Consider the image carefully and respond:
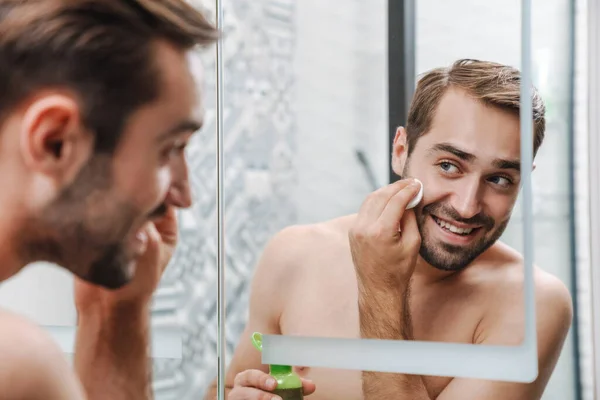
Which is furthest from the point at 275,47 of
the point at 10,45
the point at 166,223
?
the point at 10,45

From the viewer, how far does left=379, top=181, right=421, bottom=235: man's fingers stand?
4.58 feet

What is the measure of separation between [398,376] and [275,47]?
728mm

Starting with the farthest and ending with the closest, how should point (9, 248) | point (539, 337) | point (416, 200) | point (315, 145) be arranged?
1. point (9, 248)
2. point (315, 145)
3. point (416, 200)
4. point (539, 337)

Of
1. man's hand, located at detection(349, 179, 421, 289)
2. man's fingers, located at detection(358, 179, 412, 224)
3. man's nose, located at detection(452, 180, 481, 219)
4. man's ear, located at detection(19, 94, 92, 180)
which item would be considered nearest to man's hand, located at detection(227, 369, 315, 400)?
man's hand, located at detection(349, 179, 421, 289)

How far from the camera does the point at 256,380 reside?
1552mm

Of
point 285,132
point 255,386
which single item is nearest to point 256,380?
point 255,386

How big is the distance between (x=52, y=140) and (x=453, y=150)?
831 mm

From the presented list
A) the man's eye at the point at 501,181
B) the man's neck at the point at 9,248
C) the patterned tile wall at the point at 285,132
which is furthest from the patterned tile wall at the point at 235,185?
the man's eye at the point at 501,181

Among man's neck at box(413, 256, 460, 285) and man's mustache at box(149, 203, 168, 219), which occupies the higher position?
man's mustache at box(149, 203, 168, 219)

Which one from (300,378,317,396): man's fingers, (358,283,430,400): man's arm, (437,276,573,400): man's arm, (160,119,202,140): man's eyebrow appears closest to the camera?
(437,276,573,400): man's arm

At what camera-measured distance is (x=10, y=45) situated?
1.55 meters

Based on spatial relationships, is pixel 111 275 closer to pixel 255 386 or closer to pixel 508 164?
pixel 255 386

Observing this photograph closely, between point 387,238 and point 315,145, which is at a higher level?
point 315,145

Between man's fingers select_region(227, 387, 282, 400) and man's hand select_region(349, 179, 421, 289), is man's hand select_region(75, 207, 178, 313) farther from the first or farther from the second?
man's hand select_region(349, 179, 421, 289)
